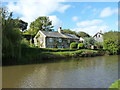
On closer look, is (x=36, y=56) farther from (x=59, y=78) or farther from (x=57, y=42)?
(x=57, y=42)

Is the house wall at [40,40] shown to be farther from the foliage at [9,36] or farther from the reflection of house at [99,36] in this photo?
the reflection of house at [99,36]

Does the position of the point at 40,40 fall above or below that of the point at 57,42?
above

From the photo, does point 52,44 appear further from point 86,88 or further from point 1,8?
point 86,88

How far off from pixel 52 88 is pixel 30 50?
14.3m

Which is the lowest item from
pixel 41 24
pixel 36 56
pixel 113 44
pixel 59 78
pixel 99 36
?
pixel 59 78

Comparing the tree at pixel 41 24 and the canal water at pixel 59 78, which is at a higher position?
the tree at pixel 41 24

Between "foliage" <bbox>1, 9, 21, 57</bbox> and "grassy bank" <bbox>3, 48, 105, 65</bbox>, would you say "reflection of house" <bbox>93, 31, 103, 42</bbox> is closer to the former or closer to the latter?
"grassy bank" <bbox>3, 48, 105, 65</bbox>

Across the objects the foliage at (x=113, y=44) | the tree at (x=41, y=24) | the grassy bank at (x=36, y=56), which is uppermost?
the tree at (x=41, y=24)

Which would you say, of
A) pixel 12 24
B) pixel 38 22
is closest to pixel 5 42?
pixel 12 24

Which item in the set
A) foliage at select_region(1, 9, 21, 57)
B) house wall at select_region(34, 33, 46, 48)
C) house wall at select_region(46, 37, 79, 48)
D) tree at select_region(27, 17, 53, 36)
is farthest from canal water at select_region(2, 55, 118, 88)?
tree at select_region(27, 17, 53, 36)

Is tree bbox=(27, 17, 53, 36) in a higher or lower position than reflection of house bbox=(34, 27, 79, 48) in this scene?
higher

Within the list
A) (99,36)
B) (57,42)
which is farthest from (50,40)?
(99,36)

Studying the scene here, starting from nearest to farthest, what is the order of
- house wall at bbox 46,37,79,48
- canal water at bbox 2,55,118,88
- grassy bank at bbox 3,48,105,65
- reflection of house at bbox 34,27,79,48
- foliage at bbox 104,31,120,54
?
canal water at bbox 2,55,118,88 < grassy bank at bbox 3,48,105,65 < foliage at bbox 104,31,120,54 < reflection of house at bbox 34,27,79,48 < house wall at bbox 46,37,79,48

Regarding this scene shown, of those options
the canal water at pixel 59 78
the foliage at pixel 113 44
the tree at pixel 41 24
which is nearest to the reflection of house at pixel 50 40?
the foliage at pixel 113 44
